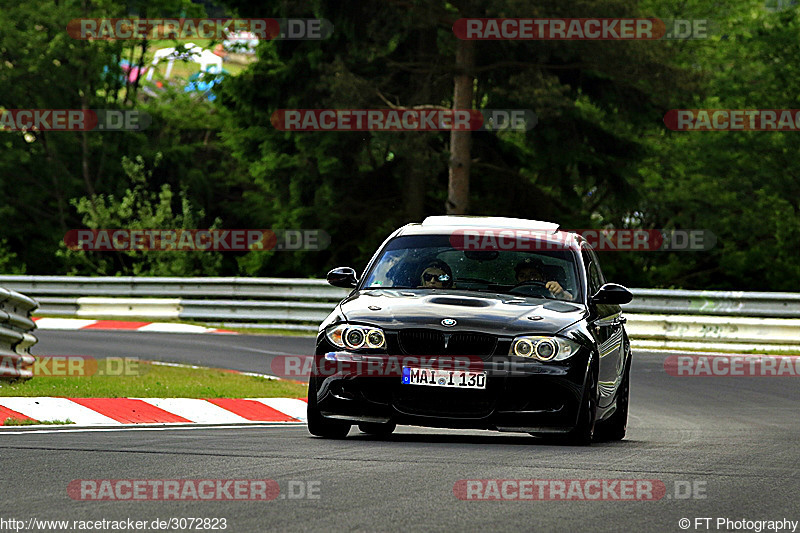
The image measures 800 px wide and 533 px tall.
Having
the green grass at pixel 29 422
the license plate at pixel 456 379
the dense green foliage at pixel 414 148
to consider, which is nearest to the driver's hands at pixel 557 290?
the license plate at pixel 456 379

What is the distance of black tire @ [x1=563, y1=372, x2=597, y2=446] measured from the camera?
32.3ft

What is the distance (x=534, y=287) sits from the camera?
10758mm

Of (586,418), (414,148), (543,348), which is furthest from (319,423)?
(414,148)

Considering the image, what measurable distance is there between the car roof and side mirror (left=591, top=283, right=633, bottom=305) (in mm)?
596

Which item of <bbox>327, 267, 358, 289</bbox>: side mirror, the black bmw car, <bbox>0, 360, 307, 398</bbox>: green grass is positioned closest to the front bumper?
the black bmw car

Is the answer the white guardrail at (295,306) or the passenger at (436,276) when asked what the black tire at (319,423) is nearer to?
the passenger at (436,276)

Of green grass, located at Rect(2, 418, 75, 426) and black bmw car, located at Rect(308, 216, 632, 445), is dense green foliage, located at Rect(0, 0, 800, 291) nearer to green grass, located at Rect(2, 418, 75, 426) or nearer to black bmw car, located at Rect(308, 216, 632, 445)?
green grass, located at Rect(2, 418, 75, 426)

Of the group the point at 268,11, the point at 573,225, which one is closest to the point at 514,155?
the point at 573,225

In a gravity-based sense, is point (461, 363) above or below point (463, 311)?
below

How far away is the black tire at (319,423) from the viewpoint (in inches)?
395

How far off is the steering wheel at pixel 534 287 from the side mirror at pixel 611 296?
0.38 meters

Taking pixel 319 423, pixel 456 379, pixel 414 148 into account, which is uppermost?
pixel 414 148

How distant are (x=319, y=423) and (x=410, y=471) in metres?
Result: 2.10

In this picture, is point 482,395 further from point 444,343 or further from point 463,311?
point 463,311
